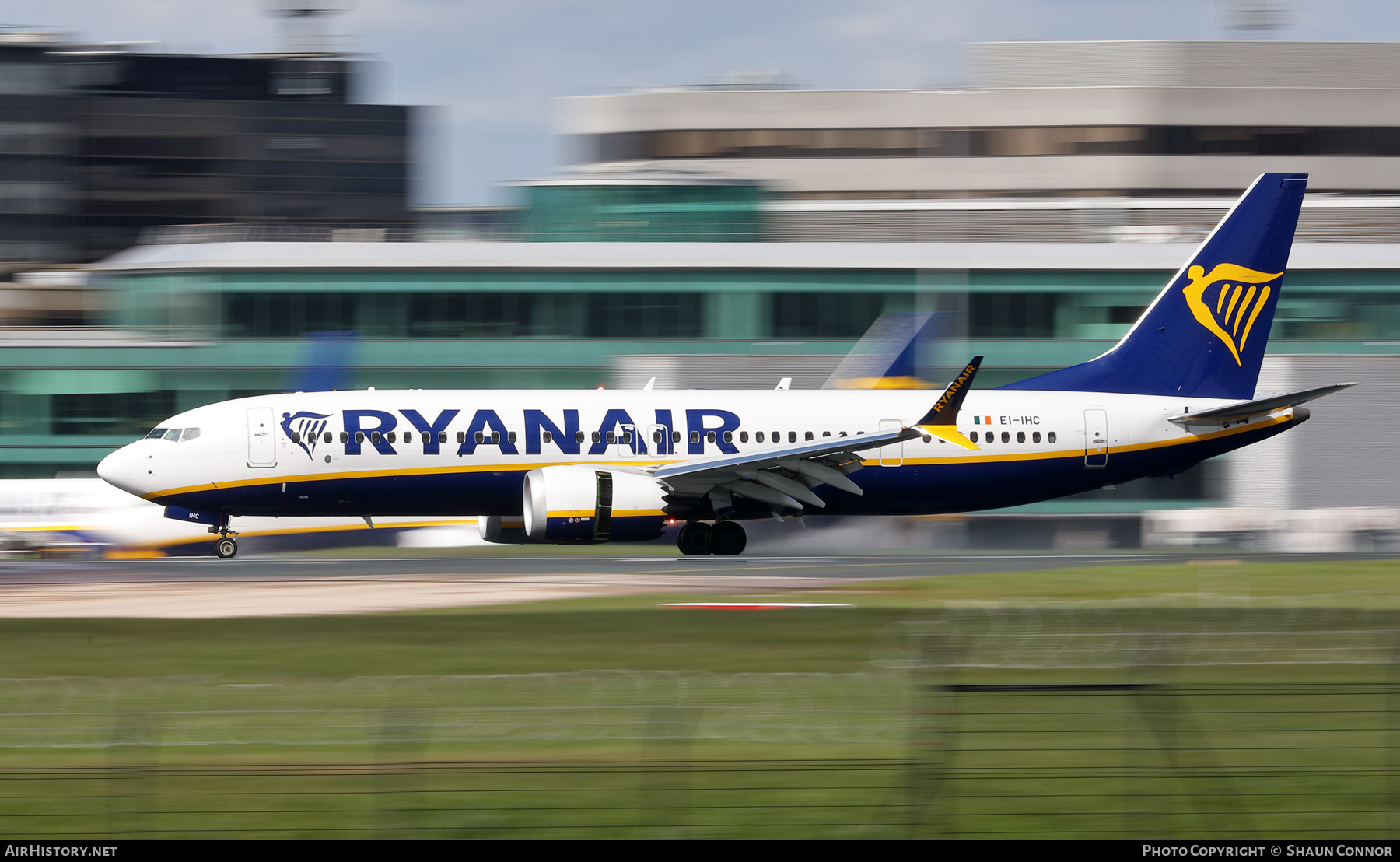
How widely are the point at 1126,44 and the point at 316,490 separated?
6211 cm

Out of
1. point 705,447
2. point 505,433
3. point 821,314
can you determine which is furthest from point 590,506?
point 821,314

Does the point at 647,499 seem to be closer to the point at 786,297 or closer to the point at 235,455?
the point at 235,455

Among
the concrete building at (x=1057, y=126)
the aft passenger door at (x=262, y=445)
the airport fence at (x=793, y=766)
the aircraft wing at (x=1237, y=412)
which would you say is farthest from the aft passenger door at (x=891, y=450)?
the concrete building at (x=1057, y=126)

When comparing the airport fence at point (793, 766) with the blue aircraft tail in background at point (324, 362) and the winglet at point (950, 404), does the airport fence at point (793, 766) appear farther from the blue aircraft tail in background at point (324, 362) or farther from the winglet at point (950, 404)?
the blue aircraft tail in background at point (324, 362)

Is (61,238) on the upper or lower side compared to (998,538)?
upper

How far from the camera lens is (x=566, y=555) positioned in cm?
3612

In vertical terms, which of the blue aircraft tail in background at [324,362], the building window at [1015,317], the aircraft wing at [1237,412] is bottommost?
the aircraft wing at [1237,412]

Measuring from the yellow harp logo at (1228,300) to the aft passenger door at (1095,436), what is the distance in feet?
13.1

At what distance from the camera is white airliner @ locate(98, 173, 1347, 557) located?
32656mm

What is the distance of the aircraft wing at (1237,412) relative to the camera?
114 ft

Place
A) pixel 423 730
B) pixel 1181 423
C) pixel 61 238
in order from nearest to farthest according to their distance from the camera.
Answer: pixel 423 730
pixel 1181 423
pixel 61 238

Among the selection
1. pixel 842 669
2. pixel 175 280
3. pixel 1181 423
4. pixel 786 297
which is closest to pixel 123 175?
pixel 175 280

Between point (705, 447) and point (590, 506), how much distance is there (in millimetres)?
3666

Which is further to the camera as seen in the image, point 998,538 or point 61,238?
point 61,238
